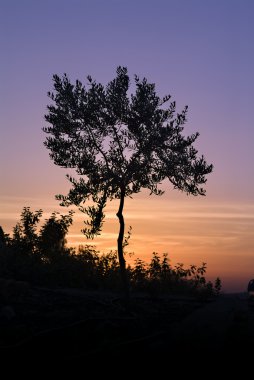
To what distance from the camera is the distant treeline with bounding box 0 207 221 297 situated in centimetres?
3219

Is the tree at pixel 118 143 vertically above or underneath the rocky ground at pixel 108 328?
above

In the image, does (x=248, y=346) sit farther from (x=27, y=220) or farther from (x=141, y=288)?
(x=27, y=220)

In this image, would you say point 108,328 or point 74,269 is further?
point 74,269

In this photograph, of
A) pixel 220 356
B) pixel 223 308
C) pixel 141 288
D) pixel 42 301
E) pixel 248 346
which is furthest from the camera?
pixel 141 288

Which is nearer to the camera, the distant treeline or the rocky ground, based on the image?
the rocky ground

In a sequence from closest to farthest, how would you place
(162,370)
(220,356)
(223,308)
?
(162,370)
(220,356)
(223,308)

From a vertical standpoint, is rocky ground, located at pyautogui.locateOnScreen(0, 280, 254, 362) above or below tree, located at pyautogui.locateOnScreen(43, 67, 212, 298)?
below

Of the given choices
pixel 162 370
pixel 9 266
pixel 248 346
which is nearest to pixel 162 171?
pixel 248 346

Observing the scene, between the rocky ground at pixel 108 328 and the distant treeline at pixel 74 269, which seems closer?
the rocky ground at pixel 108 328

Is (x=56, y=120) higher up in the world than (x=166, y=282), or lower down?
higher up

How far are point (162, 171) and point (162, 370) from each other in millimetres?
12333

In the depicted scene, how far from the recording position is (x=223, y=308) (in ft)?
69.5

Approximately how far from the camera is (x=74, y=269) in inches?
1291

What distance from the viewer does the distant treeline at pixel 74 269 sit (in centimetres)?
3219
